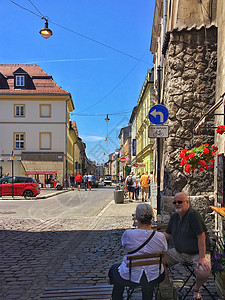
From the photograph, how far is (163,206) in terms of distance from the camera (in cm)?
959

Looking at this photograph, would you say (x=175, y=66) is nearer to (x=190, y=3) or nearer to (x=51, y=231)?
(x=190, y=3)

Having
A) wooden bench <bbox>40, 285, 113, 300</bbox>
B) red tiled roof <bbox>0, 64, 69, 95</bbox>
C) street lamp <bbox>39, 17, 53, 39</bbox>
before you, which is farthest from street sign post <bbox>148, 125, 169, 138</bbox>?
red tiled roof <bbox>0, 64, 69, 95</bbox>

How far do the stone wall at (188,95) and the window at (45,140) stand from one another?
35.9 meters

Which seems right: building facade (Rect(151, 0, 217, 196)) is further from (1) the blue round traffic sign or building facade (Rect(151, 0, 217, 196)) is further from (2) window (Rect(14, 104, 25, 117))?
(2) window (Rect(14, 104, 25, 117))

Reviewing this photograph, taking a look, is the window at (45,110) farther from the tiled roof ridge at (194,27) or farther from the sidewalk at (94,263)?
the tiled roof ridge at (194,27)

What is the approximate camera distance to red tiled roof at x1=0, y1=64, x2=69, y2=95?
4497 centimetres

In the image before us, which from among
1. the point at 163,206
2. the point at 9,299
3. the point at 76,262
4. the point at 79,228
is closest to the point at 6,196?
the point at 79,228

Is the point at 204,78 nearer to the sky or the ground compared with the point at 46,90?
nearer to the ground

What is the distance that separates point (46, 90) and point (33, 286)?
4152 centimetres

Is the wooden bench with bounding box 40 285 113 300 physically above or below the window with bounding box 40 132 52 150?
below

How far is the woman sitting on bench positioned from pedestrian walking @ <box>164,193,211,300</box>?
2.19 feet

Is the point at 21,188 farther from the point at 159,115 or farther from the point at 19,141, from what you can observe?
the point at 19,141

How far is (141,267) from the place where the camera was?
372 centimetres

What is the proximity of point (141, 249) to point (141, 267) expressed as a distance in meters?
0.17
